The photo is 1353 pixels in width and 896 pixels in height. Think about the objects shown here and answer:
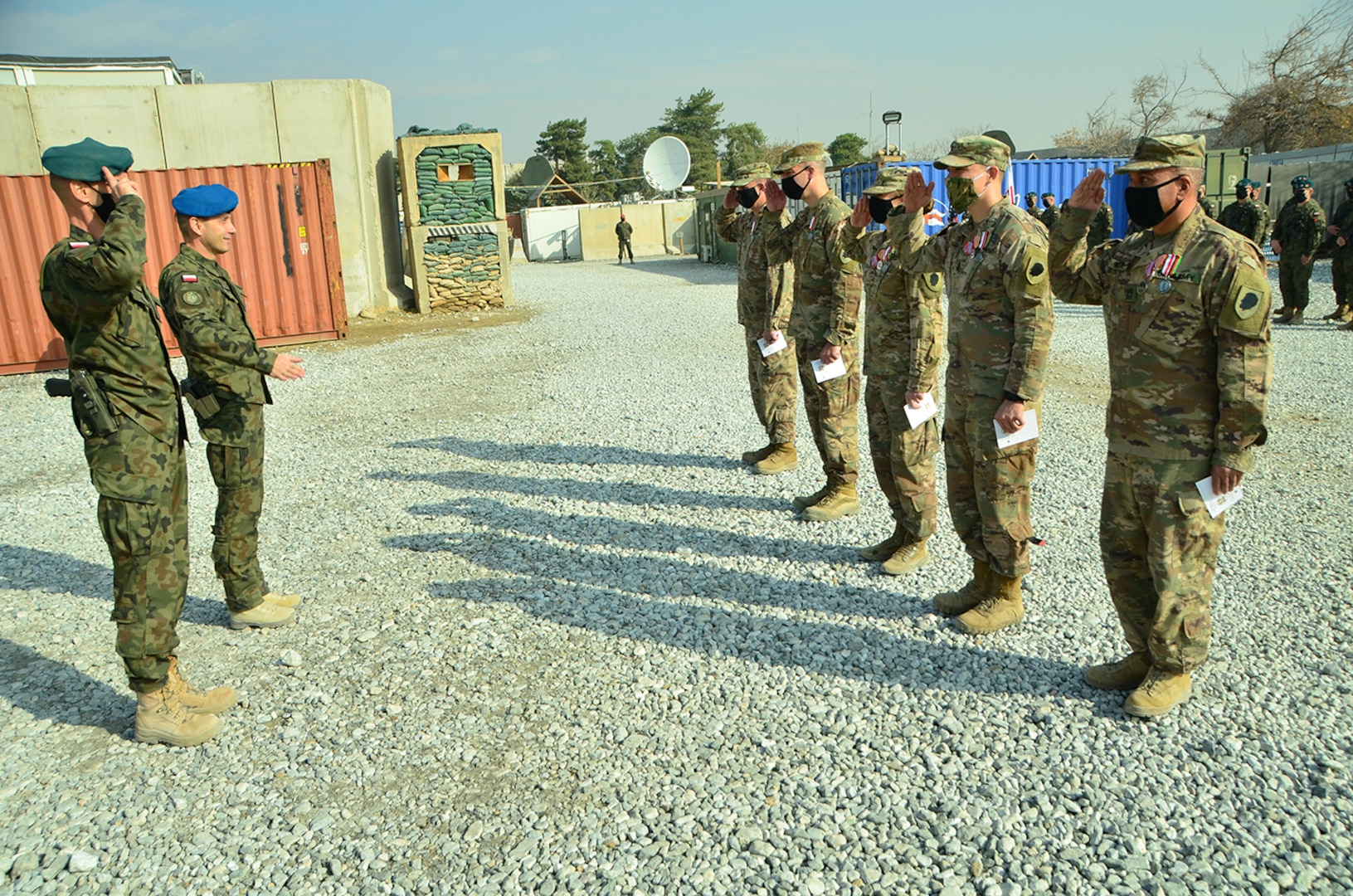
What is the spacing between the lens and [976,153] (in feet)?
11.9

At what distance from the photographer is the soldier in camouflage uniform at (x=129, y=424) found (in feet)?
9.82

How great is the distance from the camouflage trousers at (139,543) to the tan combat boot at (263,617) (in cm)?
90

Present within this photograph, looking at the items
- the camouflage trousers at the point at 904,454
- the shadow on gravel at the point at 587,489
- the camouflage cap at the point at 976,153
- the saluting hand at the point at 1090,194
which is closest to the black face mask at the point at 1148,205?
the saluting hand at the point at 1090,194

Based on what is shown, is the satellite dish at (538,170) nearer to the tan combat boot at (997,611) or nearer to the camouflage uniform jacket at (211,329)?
the camouflage uniform jacket at (211,329)

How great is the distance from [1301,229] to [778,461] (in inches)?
351

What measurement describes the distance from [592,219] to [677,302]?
18.8m

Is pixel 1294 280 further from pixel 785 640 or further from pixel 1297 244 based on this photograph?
pixel 785 640

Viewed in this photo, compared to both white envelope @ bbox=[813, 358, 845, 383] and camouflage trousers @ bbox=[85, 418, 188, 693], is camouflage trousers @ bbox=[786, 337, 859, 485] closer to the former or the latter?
white envelope @ bbox=[813, 358, 845, 383]

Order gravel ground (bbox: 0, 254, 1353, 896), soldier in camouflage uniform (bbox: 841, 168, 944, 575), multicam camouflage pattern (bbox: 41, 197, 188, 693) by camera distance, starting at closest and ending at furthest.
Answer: gravel ground (bbox: 0, 254, 1353, 896)
multicam camouflage pattern (bbox: 41, 197, 188, 693)
soldier in camouflage uniform (bbox: 841, 168, 944, 575)

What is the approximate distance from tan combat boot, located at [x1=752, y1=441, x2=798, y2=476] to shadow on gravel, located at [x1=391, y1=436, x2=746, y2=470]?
22cm

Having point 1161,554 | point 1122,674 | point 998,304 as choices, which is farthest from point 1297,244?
point 1161,554

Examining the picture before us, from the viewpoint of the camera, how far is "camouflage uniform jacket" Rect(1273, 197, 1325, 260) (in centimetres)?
1074

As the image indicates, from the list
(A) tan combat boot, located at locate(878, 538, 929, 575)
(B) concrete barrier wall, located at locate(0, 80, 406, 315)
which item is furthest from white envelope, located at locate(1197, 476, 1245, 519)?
(B) concrete barrier wall, located at locate(0, 80, 406, 315)

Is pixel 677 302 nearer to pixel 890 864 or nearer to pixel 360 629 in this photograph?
pixel 360 629
